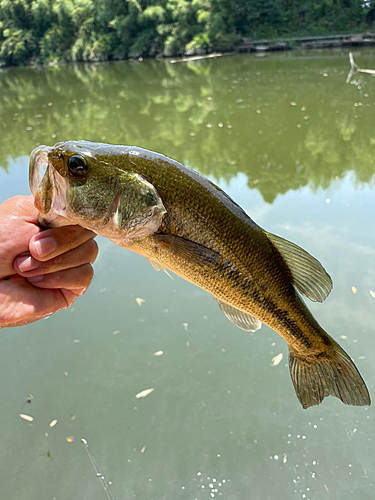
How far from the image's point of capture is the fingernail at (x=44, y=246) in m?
1.50

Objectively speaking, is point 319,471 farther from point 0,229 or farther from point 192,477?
point 0,229

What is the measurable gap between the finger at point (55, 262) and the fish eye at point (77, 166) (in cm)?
41

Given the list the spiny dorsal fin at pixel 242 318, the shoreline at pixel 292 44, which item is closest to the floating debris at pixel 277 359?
the spiny dorsal fin at pixel 242 318

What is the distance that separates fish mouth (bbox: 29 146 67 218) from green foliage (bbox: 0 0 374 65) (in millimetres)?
36928

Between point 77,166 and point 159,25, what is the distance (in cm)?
4169

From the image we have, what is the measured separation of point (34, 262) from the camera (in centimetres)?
161

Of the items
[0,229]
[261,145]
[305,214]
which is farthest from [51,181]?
[261,145]

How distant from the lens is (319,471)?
3332mm

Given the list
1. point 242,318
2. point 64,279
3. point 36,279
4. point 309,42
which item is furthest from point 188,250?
point 309,42

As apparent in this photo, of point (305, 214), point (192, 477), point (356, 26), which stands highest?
A: point (356, 26)

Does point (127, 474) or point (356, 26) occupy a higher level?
point (356, 26)

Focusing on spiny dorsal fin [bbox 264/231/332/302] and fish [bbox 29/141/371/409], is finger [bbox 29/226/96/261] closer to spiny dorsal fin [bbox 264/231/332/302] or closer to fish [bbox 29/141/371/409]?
fish [bbox 29/141/371/409]

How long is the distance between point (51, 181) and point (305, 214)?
587cm

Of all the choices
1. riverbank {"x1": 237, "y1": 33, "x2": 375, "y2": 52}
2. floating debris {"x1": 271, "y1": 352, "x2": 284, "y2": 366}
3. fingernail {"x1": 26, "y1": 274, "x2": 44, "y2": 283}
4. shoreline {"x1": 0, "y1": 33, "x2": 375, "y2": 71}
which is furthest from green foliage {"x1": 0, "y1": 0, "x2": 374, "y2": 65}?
fingernail {"x1": 26, "y1": 274, "x2": 44, "y2": 283}
